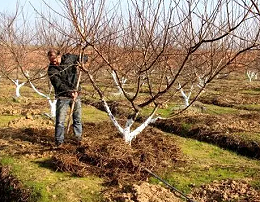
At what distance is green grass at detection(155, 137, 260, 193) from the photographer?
16.6 feet

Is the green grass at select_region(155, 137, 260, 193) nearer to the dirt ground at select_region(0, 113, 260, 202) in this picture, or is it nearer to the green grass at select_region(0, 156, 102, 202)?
the dirt ground at select_region(0, 113, 260, 202)

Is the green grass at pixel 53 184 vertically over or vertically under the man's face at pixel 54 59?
under

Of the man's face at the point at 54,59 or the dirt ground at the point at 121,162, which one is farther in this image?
the man's face at the point at 54,59

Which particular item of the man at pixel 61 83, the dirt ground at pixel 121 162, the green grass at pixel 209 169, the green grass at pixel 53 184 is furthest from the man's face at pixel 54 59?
the green grass at pixel 209 169

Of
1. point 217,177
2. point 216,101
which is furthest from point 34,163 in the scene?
point 216,101

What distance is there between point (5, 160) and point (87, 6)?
2903mm

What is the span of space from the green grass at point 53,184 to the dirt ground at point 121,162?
13 cm

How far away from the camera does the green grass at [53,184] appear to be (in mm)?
4594

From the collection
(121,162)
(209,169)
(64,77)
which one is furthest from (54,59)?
(209,169)

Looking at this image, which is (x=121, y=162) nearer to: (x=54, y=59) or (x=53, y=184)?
(x=53, y=184)

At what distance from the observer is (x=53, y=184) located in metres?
4.90

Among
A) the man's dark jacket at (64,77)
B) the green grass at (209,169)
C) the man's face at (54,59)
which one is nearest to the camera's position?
the green grass at (209,169)

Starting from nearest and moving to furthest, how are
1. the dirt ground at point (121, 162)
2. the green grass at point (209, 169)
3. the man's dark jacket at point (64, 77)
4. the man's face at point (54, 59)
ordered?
the dirt ground at point (121, 162), the green grass at point (209, 169), the man's face at point (54, 59), the man's dark jacket at point (64, 77)

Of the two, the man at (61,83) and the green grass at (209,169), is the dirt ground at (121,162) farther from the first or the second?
the man at (61,83)
